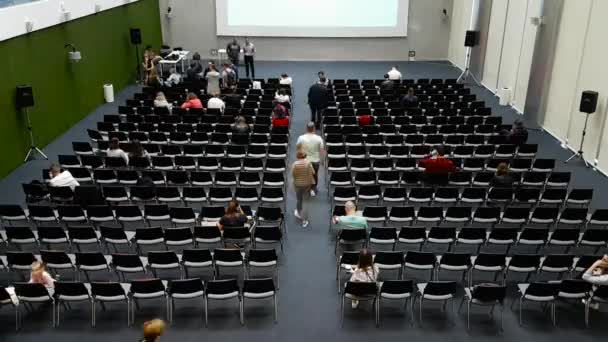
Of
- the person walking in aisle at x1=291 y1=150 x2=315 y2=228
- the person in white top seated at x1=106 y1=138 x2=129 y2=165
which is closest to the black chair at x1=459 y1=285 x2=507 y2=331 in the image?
the person walking in aisle at x1=291 y1=150 x2=315 y2=228

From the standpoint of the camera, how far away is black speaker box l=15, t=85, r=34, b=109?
12.0 meters

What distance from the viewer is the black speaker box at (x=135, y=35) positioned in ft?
64.2

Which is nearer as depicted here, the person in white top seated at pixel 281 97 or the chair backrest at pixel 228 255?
the chair backrest at pixel 228 255

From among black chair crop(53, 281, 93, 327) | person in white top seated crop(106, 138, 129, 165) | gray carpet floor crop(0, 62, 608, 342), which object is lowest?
gray carpet floor crop(0, 62, 608, 342)

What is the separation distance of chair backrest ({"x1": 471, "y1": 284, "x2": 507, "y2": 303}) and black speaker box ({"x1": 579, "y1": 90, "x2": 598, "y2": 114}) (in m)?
7.40

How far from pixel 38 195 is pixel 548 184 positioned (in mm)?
9838

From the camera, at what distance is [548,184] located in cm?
1097

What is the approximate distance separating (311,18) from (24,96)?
1463cm

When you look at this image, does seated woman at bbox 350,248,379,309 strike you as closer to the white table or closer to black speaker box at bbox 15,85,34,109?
black speaker box at bbox 15,85,34,109

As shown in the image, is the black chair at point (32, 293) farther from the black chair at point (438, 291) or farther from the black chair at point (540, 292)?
the black chair at point (540, 292)

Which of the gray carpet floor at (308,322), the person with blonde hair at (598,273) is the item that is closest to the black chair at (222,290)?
the gray carpet floor at (308,322)

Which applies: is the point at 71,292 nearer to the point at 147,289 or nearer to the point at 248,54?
the point at 147,289

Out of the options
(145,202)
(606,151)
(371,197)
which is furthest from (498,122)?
(145,202)

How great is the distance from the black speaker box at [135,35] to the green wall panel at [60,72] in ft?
1.09
